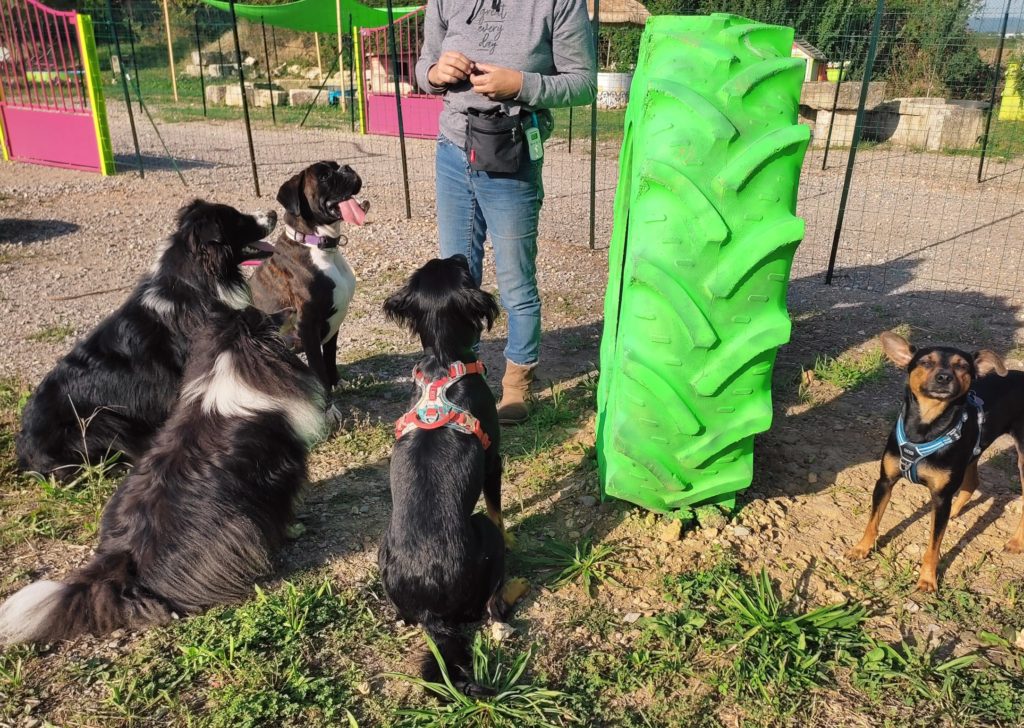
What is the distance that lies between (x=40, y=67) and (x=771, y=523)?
12.9 metres

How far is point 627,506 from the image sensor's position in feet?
10.8

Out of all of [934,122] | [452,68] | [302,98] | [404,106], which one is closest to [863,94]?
[452,68]

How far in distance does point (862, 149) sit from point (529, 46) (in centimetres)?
1128

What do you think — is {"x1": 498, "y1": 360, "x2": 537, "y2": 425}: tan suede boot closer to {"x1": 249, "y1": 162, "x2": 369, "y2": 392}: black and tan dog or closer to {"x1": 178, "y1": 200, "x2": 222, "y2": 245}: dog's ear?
{"x1": 249, "y1": 162, "x2": 369, "y2": 392}: black and tan dog

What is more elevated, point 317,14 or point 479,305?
point 317,14

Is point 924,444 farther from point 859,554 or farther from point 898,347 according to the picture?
point 859,554

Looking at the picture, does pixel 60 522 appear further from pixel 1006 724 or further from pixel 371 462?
pixel 1006 724

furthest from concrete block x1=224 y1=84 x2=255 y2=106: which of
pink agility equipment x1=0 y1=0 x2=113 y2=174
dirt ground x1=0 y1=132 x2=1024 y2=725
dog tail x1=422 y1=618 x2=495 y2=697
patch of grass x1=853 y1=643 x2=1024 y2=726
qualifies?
patch of grass x1=853 y1=643 x2=1024 y2=726

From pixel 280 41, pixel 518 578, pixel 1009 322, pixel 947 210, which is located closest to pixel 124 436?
pixel 518 578

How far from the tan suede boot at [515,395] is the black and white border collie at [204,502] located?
1.24 m

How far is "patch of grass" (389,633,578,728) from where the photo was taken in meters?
2.23

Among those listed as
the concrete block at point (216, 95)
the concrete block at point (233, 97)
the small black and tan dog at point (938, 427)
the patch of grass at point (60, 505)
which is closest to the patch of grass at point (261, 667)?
the patch of grass at point (60, 505)

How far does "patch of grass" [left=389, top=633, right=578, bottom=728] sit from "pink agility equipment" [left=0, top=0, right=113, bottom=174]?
1076cm

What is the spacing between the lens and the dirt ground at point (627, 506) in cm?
279
